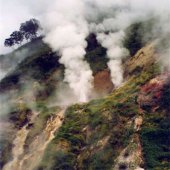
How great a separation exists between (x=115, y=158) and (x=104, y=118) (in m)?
9.50

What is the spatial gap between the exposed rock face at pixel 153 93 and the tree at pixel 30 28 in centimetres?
7304

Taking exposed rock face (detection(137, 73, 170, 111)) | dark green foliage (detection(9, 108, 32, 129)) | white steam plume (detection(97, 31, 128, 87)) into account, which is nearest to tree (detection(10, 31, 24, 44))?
white steam plume (detection(97, 31, 128, 87))

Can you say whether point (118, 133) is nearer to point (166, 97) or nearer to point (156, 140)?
point (156, 140)

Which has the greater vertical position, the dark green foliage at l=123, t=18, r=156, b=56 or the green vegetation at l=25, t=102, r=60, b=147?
the dark green foliage at l=123, t=18, r=156, b=56

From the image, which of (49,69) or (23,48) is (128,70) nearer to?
Answer: (49,69)

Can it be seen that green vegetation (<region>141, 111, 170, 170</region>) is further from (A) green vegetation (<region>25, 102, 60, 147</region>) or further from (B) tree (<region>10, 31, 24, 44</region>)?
(B) tree (<region>10, 31, 24, 44</region>)

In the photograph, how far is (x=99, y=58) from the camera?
4719 inches

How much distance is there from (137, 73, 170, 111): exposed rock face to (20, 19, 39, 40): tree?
73.0 metres

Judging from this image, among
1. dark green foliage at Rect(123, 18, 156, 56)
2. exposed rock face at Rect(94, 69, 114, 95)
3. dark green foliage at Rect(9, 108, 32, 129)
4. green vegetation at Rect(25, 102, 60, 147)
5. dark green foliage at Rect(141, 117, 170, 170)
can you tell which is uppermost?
dark green foliage at Rect(123, 18, 156, 56)

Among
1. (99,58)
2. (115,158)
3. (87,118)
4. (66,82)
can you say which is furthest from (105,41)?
(115,158)

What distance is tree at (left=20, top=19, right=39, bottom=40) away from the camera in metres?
157

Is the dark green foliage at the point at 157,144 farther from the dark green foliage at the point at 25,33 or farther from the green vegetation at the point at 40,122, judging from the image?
the dark green foliage at the point at 25,33

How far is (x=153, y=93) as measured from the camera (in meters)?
86.1

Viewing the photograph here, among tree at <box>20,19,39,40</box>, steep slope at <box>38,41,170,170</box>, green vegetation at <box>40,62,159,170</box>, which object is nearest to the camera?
steep slope at <box>38,41,170,170</box>
